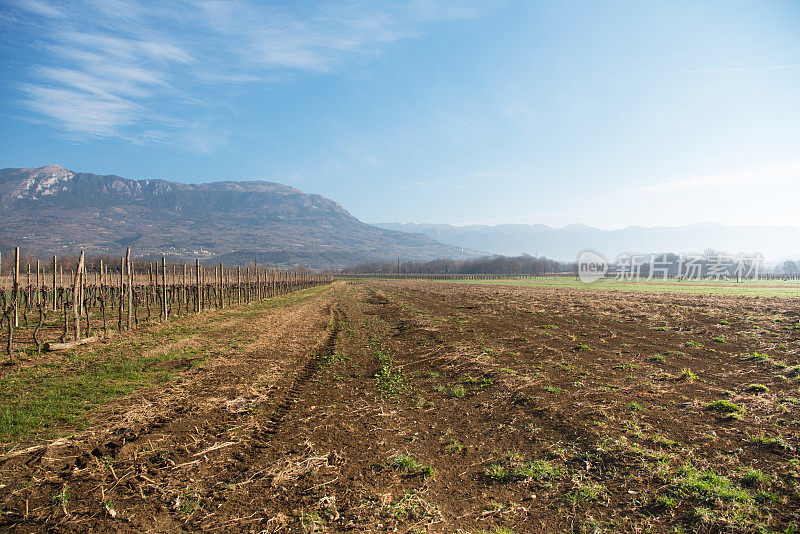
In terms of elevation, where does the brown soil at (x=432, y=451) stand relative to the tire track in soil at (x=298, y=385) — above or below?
above

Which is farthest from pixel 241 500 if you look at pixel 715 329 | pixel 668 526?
pixel 715 329

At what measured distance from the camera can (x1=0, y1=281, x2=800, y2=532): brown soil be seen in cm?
434

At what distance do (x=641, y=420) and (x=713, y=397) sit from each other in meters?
2.86

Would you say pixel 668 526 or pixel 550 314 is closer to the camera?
pixel 668 526

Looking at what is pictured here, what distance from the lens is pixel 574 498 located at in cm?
479

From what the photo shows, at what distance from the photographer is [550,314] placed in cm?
2411

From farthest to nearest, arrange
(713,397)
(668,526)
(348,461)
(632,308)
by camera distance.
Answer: (632,308) → (713,397) → (348,461) → (668,526)

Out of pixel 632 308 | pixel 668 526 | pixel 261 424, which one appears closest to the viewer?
pixel 668 526

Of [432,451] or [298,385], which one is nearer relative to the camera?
[432,451]

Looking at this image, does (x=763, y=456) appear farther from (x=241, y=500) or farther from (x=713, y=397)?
(x=241, y=500)

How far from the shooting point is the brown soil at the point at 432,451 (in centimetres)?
434

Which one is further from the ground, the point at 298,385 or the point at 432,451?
the point at 432,451

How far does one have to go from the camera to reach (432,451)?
6.18 meters

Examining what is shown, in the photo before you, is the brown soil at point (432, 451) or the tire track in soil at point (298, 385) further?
the tire track in soil at point (298, 385)
